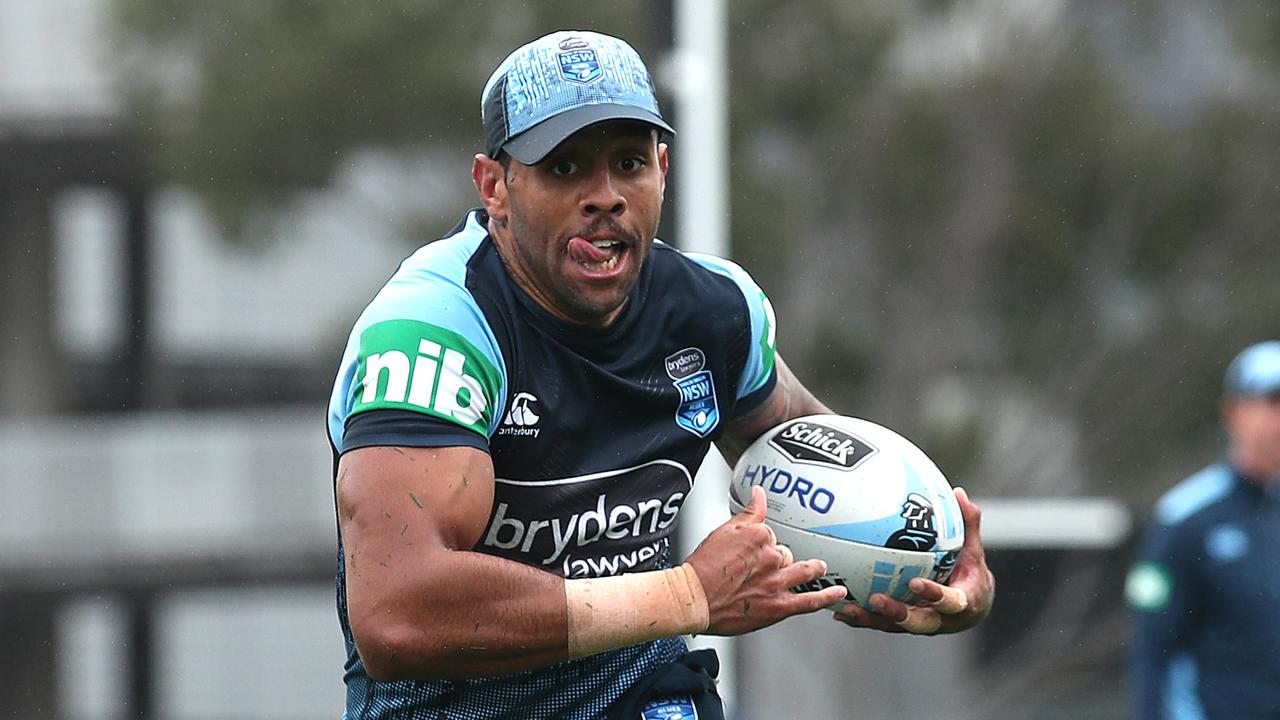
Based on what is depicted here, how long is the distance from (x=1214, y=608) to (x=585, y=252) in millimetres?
3517

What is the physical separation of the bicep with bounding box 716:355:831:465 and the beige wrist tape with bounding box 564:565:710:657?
0.71 meters

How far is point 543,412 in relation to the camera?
321 cm

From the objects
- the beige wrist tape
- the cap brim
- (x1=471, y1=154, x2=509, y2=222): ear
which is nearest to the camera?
the beige wrist tape

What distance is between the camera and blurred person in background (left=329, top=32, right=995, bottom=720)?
2.92 m

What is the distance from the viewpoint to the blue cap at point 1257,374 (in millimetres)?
5867

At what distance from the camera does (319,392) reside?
10484mm

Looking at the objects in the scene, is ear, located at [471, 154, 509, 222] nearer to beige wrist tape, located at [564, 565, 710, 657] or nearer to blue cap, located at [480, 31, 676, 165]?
blue cap, located at [480, 31, 676, 165]

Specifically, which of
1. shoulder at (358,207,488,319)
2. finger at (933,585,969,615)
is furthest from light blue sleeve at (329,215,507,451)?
finger at (933,585,969,615)

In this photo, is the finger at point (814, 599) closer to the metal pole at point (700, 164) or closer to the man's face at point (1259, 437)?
the man's face at point (1259, 437)

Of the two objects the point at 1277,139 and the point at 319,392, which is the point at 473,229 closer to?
the point at 319,392

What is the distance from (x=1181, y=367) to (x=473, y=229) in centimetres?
770

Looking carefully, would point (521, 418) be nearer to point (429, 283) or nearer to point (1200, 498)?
point (429, 283)

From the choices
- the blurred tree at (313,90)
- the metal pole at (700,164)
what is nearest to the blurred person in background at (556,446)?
the metal pole at (700,164)

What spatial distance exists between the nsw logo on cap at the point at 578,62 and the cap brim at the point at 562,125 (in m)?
0.08
